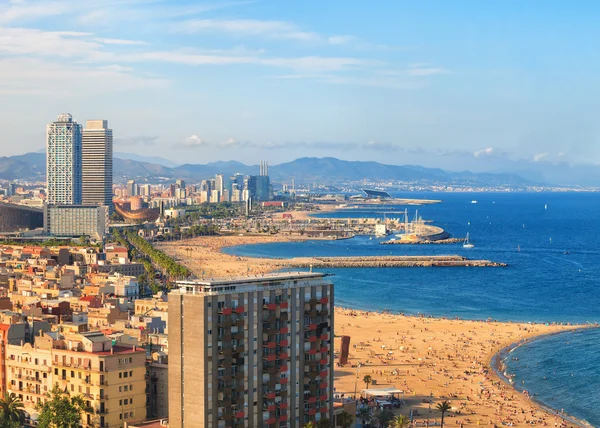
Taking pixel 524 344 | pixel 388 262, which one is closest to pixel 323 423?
pixel 524 344

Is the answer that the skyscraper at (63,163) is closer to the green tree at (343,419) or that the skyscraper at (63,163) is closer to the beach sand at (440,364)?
the beach sand at (440,364)

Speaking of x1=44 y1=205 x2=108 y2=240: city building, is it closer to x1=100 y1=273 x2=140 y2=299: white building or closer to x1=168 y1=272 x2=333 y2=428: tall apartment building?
x1=100 y1=273 x2=140 y2=299: white building

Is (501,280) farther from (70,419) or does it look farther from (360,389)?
(70,419)

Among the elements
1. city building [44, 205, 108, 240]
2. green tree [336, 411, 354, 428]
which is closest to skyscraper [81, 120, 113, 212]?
city building [44, 205, 108, 240]

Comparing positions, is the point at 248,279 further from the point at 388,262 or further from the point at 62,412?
the point at 388,262

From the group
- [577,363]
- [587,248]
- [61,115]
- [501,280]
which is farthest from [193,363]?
[61,115]
